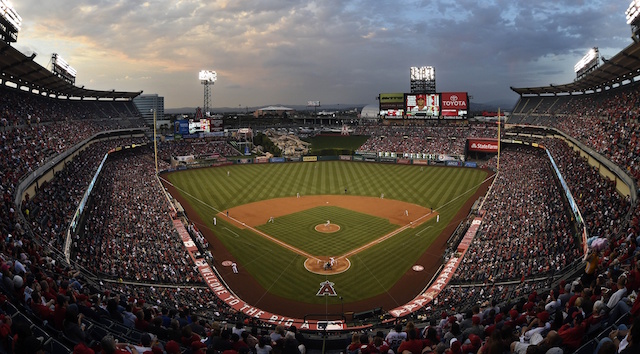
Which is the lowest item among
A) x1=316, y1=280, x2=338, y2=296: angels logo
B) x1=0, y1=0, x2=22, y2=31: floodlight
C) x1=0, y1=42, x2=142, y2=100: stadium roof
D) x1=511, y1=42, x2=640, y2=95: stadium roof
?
x1=316, y1=280, x2=338, y2=296: angels logo

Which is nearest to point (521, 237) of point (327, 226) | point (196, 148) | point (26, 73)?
point (327, 226)

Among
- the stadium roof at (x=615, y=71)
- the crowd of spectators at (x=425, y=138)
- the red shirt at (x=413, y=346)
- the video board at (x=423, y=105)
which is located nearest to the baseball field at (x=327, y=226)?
the crowd of spectators at (x=425, y=138)

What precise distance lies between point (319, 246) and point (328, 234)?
2972 mm

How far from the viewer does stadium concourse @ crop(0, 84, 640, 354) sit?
7797mm

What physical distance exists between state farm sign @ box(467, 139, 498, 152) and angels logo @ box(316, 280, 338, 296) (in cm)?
5400

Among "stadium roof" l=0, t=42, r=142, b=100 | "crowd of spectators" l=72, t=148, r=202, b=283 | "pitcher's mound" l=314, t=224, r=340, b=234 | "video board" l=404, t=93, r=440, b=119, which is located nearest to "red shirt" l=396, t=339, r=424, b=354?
"crowd of spectators" l=72, t=148, r=202, b=283

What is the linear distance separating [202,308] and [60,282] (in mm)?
9492

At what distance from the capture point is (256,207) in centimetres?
4369

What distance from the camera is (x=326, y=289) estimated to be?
80.8 feet

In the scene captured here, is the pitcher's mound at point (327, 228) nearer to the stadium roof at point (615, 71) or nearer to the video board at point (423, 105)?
the stadium roof at point (615, 71)

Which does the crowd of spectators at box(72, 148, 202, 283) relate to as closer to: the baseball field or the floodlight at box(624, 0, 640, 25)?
the baseball field

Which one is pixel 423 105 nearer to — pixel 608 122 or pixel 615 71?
pixel 615 71

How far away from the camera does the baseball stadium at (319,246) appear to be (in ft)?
27.2

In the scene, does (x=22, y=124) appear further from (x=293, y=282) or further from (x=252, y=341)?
(x=252, y=341)
